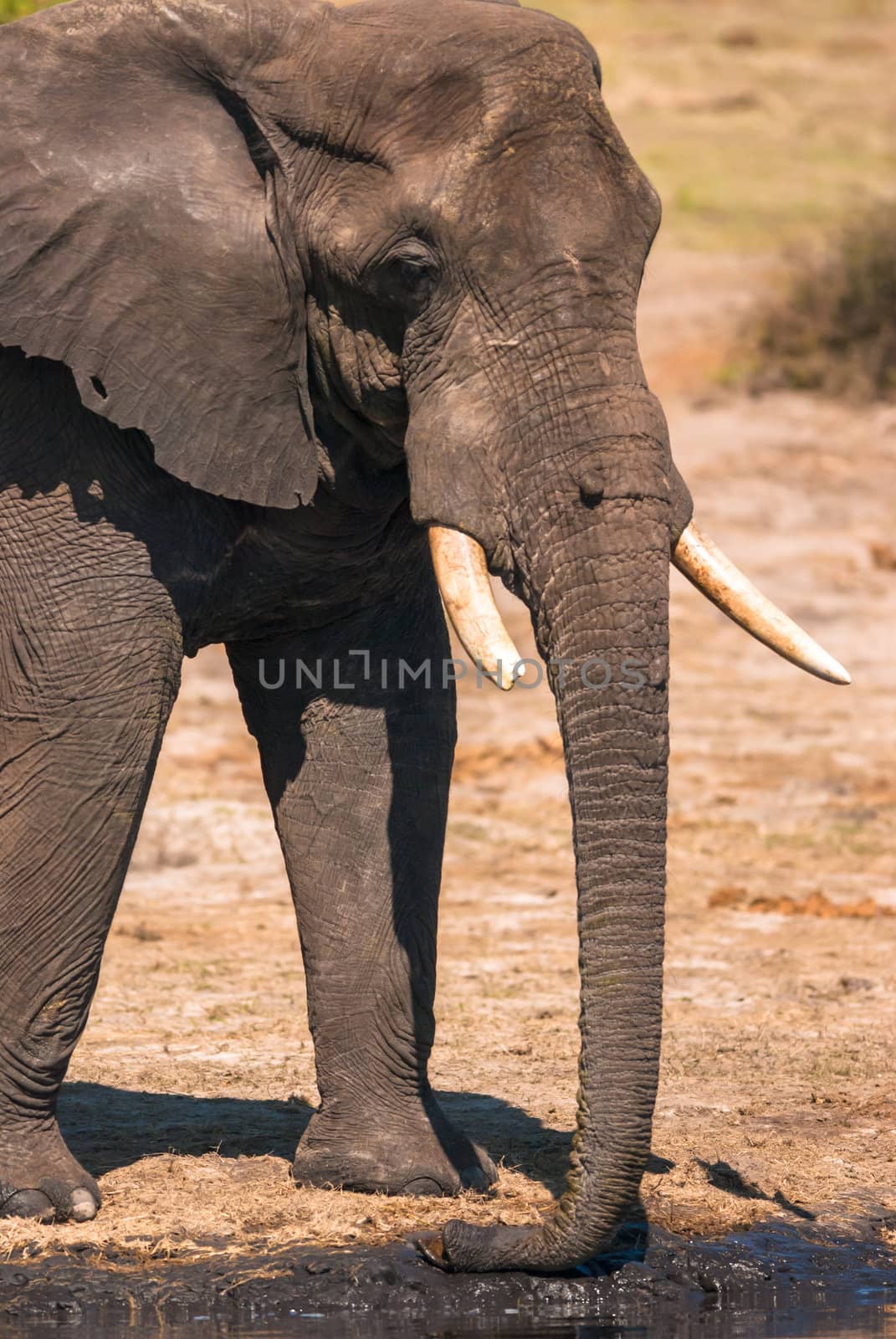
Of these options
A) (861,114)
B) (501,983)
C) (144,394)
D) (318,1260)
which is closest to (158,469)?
(144,394)

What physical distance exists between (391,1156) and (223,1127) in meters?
0.71

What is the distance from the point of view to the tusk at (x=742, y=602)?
187 inches

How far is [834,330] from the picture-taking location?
17.8 metres

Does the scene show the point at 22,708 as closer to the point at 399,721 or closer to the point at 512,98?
the point at 399,721

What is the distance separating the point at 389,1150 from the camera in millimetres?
5777

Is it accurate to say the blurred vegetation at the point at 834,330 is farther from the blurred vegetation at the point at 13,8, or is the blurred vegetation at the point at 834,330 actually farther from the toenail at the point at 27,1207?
the toenail at the point at 27,1207

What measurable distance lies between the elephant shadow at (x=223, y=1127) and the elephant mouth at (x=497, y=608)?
1699mm

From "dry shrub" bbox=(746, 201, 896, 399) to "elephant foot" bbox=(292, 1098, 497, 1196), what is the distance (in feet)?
40.2

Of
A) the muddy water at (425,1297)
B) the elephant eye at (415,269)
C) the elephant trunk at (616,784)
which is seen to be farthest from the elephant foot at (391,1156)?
the elephant eye at (415,269)

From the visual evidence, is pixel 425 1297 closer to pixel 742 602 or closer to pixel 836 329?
pixel 742 602

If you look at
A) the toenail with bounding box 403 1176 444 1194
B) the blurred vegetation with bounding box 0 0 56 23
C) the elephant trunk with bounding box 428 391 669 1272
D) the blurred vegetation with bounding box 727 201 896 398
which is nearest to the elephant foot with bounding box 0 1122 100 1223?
the toenail with bounding box 403 1176 444 1194

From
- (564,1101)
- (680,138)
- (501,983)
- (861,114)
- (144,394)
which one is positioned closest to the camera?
(144,394)

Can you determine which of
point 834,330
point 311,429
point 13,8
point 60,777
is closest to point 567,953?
point 60,777

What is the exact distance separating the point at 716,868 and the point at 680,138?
54.9 ft
